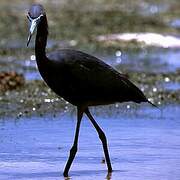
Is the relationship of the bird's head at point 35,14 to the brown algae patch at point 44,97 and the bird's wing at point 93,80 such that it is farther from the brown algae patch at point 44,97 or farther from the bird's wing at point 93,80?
the brown algae patch at point 44,97

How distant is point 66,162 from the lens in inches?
341

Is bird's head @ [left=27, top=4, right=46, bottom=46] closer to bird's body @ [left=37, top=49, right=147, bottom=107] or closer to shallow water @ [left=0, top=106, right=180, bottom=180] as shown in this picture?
bird's body @ [left=37, top=49, right=147, bottom=107]

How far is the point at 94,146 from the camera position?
9.43 meters

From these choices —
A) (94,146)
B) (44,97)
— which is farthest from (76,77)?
(44,97)

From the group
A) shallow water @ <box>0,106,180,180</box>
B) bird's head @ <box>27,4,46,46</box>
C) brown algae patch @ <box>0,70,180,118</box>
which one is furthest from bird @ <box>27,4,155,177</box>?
brown algae patch @ <box>0,70,180,118</box>

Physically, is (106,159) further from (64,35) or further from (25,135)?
(64,35)

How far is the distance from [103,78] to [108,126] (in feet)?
7.57

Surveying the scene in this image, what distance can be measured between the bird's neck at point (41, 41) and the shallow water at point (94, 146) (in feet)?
3.38

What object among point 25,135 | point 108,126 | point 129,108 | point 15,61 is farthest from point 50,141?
point 15,61

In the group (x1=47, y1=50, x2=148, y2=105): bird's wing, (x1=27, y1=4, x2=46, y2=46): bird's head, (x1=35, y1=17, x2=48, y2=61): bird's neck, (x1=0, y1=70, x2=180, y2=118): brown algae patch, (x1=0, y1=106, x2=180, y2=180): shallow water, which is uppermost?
(x1=27, y1=4, x2=46, y2=46): bird's head

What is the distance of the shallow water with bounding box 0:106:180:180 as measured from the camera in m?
8.28

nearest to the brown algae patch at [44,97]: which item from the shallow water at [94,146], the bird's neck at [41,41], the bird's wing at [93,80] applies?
the shallow water at [94,146]

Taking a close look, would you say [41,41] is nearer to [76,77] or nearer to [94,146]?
[76,77]

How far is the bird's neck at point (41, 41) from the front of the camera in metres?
7.98
